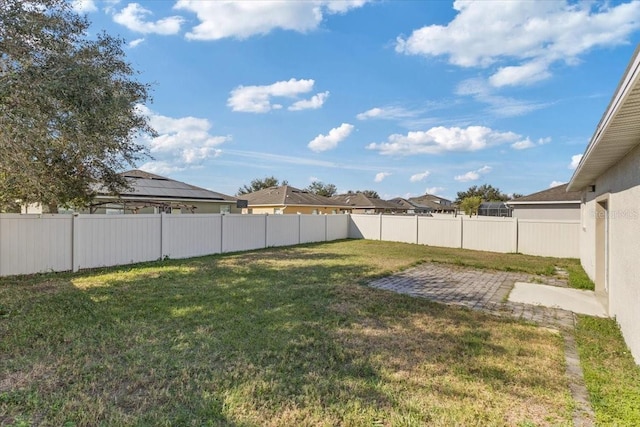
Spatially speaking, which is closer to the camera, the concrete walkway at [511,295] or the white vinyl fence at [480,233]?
the concrete walkway at [511,295]

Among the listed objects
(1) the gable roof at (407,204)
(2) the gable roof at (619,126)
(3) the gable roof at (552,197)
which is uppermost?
(1) the gable roof at (407,204)

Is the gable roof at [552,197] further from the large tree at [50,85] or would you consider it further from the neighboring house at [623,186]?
the large tree at [50,85]

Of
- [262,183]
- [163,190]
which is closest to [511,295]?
[163,190]

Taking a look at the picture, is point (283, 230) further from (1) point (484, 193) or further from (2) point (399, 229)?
(1) point (484, 193)

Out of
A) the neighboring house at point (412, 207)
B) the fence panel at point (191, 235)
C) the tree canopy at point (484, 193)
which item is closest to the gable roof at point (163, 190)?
the fence panel at point (191, 235)

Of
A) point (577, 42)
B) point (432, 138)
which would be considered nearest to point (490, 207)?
point (432, 138)

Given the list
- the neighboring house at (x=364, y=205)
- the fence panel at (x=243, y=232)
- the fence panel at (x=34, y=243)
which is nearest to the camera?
the fence panel at (x=34, y=243)

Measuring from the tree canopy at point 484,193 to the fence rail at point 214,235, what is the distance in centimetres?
4864

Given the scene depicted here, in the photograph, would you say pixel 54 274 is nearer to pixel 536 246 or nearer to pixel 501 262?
pixel 501 262

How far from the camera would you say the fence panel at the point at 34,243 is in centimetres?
771

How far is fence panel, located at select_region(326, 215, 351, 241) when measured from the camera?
59.1 feet

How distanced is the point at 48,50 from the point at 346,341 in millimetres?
6816

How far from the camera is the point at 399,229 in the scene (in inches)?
683

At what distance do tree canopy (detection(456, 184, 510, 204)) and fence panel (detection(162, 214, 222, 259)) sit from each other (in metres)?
56.5
